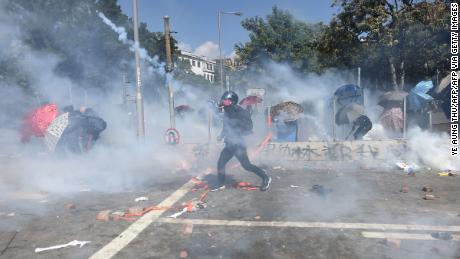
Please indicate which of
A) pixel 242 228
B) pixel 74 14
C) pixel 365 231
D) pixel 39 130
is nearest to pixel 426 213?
pixel 365 231

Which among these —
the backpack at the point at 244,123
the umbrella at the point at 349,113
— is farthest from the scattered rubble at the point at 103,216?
the umbrella at the point at 349,113

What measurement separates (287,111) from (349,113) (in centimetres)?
189

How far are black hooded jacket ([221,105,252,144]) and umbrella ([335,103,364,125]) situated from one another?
17.8ft

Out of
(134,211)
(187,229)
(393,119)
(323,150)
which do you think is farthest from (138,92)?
(187,229)

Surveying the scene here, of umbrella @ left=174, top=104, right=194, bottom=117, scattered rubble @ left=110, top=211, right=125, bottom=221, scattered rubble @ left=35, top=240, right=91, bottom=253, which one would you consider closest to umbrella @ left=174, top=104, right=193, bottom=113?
umbrella @ left=174, top=104, right=194, bottom=117

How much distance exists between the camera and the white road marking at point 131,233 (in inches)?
185

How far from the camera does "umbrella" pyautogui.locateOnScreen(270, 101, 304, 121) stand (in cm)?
1286

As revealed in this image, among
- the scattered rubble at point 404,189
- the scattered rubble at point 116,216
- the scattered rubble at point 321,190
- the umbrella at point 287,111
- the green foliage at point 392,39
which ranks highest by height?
the green foliage at point 392,39

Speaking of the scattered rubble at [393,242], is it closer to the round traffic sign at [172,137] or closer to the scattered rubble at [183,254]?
the scattered rubble at [183,254]

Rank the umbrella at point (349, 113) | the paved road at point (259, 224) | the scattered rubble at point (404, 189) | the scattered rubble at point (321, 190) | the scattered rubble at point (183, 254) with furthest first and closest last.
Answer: the umbrella at point (349, 113) → the scattered rubble at point (404, 189) → the scattered rubble at point (321, 190) → the paved road at point (259, 224) → the scattered rubble at point (183, 254)

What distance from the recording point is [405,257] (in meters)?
4.35

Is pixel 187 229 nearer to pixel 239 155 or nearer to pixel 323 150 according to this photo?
pixel 239 155

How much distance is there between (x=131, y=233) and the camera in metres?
5.38

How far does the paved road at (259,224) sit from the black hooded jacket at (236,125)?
1.01m
